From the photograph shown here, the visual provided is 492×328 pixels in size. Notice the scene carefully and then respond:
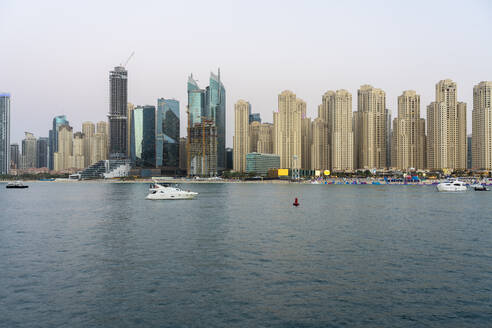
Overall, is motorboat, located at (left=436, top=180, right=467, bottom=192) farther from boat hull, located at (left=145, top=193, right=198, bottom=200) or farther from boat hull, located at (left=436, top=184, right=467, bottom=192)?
boat hull, located at (left=145, top=193, right=198, bottom=200)

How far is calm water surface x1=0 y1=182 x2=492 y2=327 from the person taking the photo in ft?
85.9

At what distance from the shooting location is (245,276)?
115 feet

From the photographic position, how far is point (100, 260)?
41312mm

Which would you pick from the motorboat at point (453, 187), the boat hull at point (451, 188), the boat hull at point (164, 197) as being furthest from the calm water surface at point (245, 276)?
the motorboat at point (453, 187)

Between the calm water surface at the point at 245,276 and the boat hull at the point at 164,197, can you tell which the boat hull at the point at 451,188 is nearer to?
the boat hull at the point at 164,197

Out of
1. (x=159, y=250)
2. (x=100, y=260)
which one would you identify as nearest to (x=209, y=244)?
(x=159, y=250)

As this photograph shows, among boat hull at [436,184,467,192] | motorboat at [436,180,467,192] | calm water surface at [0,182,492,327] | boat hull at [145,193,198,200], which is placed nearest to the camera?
calm water surface at [0,182,492,327]

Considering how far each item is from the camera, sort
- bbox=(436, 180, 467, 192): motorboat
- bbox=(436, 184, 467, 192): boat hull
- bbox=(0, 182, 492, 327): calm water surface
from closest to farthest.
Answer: bbox=(0, 182, 492, 327): calm water surface
bbox=(436, 184, 467, 192): boat hull
bbox=(436, 180, 467, 192): motorboat

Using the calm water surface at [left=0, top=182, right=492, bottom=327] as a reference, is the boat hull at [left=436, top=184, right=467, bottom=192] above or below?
below

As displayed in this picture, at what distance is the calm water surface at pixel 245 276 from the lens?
2619 cm

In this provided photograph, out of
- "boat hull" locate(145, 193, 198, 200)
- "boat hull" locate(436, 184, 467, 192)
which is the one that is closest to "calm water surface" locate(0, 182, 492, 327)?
"boat hull" locate(145, 193, 198, 200)

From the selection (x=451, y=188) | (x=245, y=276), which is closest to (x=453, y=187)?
(x=451, y=188)

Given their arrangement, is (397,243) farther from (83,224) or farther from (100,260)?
(83,224)

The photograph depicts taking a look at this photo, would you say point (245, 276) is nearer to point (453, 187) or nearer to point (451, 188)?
point (451, 188)
